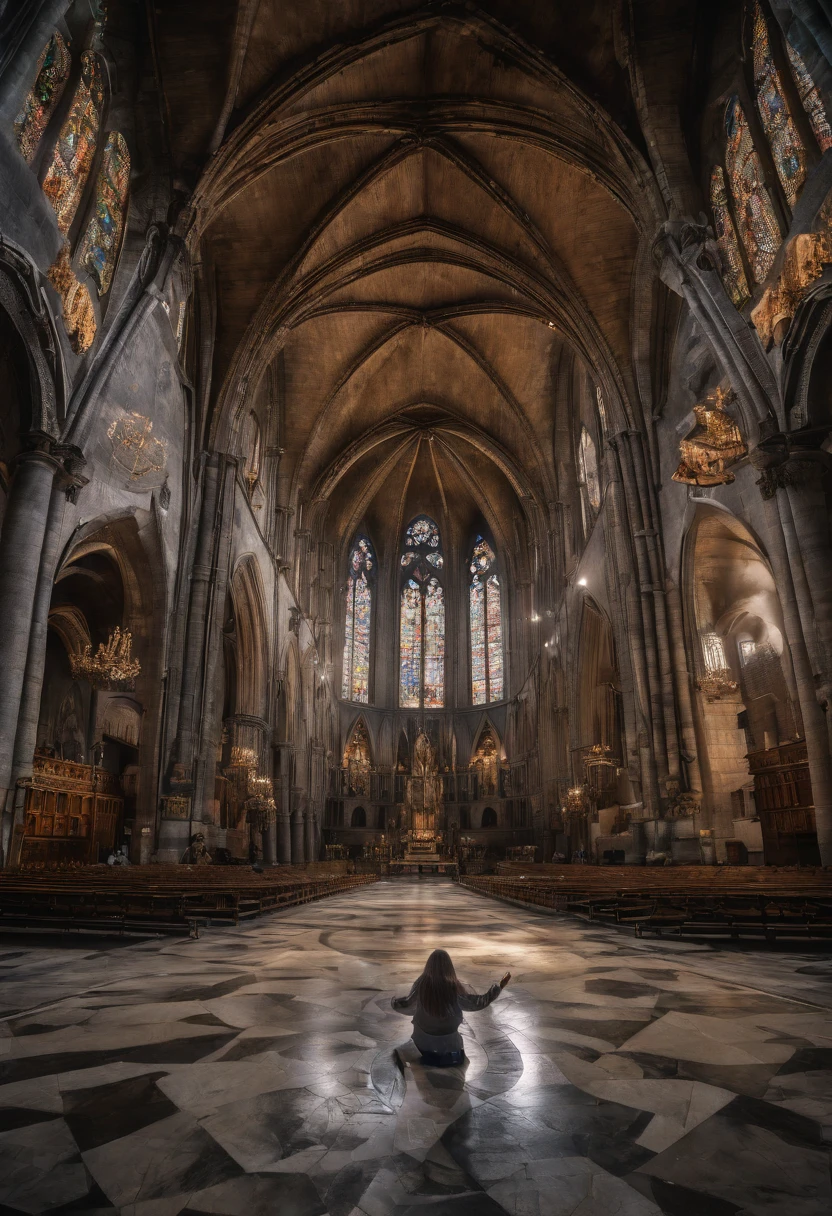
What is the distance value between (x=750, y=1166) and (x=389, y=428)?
38366 millimetres

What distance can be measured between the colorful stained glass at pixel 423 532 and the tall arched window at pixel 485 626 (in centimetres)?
291

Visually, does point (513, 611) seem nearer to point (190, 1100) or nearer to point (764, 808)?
point (764, 808)

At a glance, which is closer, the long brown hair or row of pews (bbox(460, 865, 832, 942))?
the long brown hair

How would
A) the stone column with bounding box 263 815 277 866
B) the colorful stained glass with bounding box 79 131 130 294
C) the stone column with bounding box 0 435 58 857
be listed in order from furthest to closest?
the stone column with bounding box 263 815 277 866
the colorful stained glass with bounding box 79 131 130 294
the stone column with bounding box 0 435 58 857

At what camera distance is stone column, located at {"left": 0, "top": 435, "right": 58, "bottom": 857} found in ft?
39.5

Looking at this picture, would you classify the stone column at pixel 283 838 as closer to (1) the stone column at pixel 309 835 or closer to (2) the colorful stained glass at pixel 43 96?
(1) the stone column at pixel 309 835

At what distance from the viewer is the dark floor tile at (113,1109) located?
2553 mm

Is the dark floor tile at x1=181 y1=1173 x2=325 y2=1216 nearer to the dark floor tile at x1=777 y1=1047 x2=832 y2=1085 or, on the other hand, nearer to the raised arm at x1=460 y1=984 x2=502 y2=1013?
the raised arm at x1=460 y1=984 x2=502 y2=1013

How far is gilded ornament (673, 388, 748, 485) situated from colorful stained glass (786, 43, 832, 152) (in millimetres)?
4924

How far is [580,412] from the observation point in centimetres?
2952

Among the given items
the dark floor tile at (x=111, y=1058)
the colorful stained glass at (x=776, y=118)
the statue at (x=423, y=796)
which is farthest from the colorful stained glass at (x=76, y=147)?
the statue at (x=423, y=796)

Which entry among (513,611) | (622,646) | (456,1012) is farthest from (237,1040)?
(513,611)

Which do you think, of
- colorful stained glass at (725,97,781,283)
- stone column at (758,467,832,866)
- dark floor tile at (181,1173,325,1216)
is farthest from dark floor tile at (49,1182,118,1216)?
colorful stained glass at (725,97,781,283)

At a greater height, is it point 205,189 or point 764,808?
point 205,189
